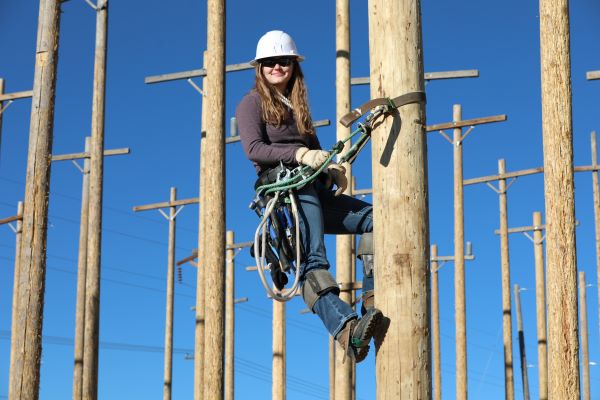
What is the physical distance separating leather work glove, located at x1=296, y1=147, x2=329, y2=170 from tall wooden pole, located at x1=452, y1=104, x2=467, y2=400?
13090mm

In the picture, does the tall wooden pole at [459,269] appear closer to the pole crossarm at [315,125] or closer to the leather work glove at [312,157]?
the pole crossarm at [315,125]

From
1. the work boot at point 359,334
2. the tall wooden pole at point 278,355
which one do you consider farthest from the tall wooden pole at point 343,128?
the work boot at point 359,334

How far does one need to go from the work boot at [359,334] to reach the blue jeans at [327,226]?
0.06m

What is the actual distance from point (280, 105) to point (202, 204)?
A: 31.7 ft

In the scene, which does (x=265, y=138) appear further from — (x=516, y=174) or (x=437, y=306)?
(x=437, y=306)

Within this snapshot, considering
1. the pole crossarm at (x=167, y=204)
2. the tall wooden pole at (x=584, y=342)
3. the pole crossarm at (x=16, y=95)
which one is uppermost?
the pole crossarm at (x=16, y=95)

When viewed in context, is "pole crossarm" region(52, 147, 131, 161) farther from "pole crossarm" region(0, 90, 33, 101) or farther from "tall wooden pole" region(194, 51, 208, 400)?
"tall wooden pole" region(194, 51, 208, 400)

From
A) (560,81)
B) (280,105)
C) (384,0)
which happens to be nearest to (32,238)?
(560,81)

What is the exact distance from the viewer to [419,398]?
363 centimetres

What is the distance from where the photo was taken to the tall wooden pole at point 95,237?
46.9 ft

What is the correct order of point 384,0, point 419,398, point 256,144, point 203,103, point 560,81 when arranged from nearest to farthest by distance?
1. point 419,398
2. point 384,0
3. point 256,144
4. point 560,81
5. point 203,103

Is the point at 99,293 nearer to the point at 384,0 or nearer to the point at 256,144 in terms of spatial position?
the point at 256,144

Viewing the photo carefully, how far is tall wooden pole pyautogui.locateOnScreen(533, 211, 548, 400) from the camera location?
63.8 feet

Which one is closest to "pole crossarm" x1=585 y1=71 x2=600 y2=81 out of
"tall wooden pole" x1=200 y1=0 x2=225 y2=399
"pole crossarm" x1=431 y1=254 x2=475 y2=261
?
"tall wooden pole" x1=200 y1=0 x2=225 y2=399
